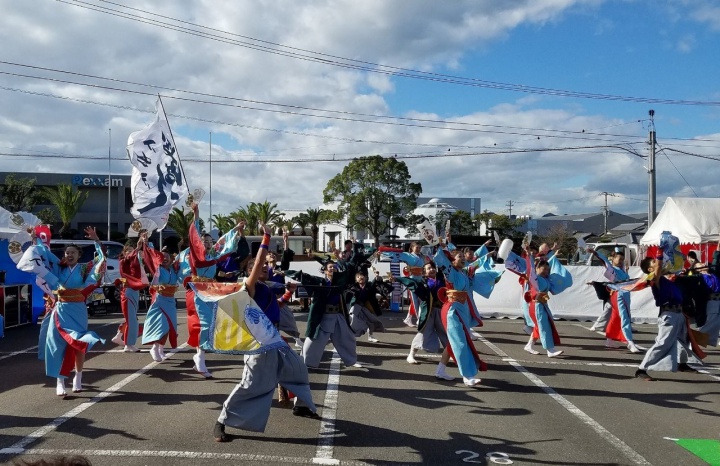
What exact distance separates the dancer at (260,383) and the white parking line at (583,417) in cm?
283

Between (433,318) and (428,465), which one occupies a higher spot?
(433,318)

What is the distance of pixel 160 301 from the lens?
9.07 m

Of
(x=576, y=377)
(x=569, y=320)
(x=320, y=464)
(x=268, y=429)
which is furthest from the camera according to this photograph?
(x=569, y=320)

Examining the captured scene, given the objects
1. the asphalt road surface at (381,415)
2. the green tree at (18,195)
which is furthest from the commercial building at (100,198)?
the asphalt road surface at (381,415)

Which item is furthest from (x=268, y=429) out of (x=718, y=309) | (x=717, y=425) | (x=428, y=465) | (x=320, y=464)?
(x=718, y=309)

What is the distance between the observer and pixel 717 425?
621 centimetres

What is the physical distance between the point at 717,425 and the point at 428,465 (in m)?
3.46

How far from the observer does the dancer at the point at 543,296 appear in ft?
33.5

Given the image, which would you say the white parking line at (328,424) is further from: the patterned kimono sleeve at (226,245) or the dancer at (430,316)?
the patterned kimono sleeve at (226,245)

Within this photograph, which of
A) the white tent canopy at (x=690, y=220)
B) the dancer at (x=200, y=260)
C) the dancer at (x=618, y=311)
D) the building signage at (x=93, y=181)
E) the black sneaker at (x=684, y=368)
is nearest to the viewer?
the dancer at (x=200, y=260)

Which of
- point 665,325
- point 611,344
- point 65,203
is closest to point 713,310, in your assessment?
point 611,344

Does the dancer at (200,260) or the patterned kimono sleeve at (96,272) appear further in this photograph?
the dancer at (200,260)

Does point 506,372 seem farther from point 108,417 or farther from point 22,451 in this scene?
point 22,451

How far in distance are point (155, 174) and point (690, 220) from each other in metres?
16.2
